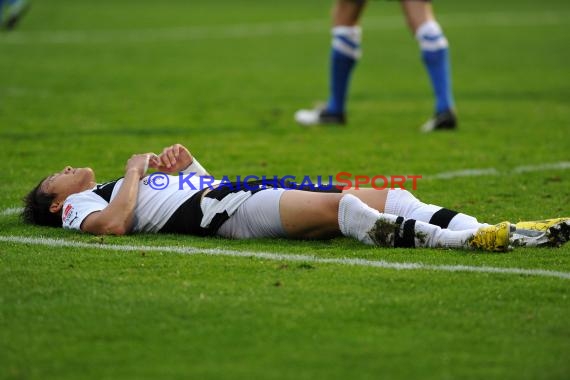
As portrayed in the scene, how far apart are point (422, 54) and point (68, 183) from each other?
16.1ft

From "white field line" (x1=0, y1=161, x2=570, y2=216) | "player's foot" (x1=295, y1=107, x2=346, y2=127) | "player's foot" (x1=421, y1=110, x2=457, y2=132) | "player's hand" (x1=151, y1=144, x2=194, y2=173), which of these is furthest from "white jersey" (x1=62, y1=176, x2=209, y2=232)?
"player's foot" (x1=295, y1=107, x2=346, y2=127)

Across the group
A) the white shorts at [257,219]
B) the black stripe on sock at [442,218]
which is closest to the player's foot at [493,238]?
the black stripe on sock at [442,218]

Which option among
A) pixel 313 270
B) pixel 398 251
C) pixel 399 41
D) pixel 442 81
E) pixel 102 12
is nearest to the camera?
pixel 313 270

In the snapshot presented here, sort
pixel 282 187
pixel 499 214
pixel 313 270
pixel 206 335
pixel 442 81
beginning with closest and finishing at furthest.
Result: pixel 206 335
pixel 313 270
pixel 282 187
pixel 499 214
pixel 442 81

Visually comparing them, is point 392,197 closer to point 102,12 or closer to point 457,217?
point 457,217

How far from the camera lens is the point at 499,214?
6.39m

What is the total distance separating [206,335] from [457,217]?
184 cm

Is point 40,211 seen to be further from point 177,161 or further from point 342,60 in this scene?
point 342,60

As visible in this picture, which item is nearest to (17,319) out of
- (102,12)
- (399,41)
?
(399,41)

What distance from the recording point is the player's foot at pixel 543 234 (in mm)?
5332

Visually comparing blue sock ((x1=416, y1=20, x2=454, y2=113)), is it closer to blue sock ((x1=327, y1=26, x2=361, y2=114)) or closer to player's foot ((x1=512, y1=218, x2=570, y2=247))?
blue sock ((x1=327, y1=26, x2=361, y2=114))

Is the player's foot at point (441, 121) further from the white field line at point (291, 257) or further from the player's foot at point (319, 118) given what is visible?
the white field line at point (291, 257)

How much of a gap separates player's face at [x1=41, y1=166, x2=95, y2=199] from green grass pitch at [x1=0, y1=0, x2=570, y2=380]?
0.80ft

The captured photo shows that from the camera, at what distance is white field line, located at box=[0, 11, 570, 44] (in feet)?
57.7
